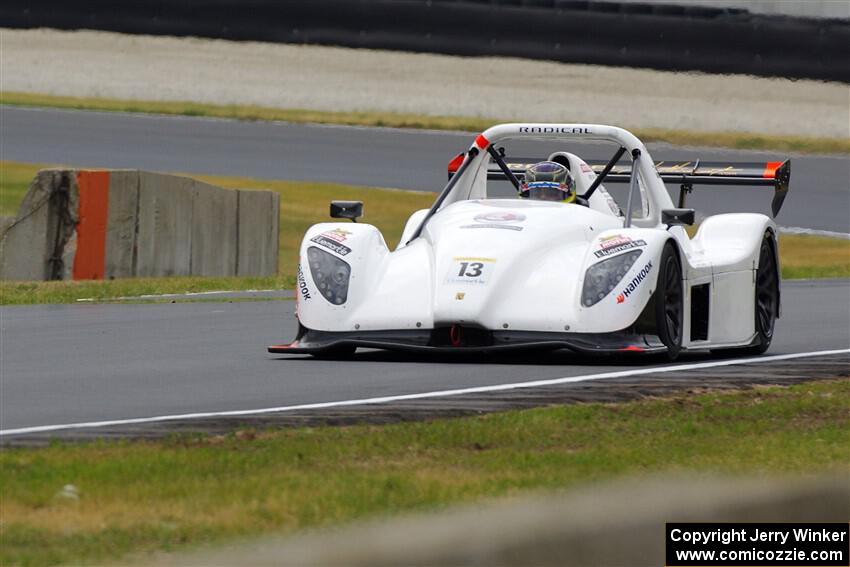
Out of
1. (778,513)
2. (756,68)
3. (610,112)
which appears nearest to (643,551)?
(778,513)

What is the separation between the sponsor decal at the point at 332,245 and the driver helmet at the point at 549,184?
1.55 meters

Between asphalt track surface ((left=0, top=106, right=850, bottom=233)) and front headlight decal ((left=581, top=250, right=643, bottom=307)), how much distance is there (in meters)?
16.0

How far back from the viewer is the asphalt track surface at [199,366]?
9406mm

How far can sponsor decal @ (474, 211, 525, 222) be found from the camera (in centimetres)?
1157

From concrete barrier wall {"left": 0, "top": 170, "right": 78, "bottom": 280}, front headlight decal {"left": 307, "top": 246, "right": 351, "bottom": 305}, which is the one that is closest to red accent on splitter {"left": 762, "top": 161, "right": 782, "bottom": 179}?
front headlight decal {"left": 307, "top": 246, "right": 351, "bottom": 305}

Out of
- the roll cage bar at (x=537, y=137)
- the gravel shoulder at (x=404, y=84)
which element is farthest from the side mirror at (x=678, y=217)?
the gravel shoulder at (x=404, y=84)

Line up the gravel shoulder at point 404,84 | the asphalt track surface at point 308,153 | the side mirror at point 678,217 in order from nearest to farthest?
the side mirror at point 678,217 < the asphalt track surface at point 308,153 < the gravel shoulder at point 404,84

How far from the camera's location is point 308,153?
3272cm

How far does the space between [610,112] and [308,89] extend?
6722 millimetres

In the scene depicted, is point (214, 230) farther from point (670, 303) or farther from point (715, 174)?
point (670, 303)

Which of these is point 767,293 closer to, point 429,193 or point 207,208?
point 207,208

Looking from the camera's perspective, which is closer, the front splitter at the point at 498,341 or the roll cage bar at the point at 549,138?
the front splitter at the point at 498,341

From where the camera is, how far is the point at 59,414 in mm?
8883

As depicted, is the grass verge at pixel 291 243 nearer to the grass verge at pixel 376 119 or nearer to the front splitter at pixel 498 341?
the front splitter at pixel 498 341
